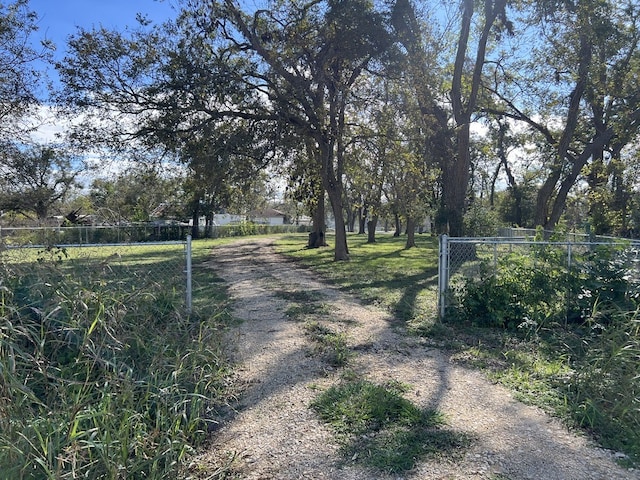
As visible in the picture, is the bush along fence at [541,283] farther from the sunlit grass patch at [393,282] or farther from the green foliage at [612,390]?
the green foliage at [612,390]

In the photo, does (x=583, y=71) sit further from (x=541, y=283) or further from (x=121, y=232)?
(x=121, y=232)

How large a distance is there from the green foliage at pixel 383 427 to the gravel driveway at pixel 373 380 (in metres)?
0.09

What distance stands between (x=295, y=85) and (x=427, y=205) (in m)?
14.4

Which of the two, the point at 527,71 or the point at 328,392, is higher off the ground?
the point at 527,71

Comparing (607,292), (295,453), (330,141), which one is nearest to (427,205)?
(330,141)

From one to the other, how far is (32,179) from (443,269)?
19.3 m

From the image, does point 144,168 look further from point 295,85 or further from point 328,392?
point 328,392

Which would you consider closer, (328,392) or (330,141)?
(328,392)

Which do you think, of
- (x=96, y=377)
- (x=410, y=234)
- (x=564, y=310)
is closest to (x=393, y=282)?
(x=564, y=310)

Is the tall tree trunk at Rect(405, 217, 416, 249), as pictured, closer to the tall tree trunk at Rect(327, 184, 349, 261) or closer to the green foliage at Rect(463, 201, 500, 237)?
the green foliage at Rect(463, 201, 500, 237)

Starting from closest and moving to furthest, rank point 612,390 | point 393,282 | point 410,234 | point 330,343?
point 612,390 < point 330,343 < point 393,282 < point 410,234

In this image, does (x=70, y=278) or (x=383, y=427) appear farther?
(x=70, y=278)

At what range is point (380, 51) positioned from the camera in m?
12.1

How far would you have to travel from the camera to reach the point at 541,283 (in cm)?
624
